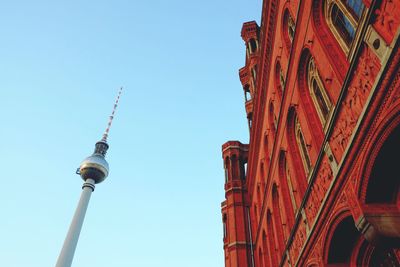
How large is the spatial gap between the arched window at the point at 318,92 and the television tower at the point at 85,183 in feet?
157

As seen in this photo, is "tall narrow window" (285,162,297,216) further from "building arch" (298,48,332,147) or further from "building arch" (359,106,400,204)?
"building arch" (359,106,400,204)

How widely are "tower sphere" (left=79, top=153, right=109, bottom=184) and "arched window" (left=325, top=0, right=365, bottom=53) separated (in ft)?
196

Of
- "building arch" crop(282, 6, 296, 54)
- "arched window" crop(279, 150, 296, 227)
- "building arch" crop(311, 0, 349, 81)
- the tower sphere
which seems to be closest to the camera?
"building arch" crop(311, 0, 349, 81)

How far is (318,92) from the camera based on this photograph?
1041cm

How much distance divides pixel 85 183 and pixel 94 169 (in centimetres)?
313

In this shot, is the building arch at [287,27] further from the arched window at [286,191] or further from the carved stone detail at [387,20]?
the carved stone detail at [387,20]

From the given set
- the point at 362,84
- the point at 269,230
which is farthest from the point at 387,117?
the point at 269,230

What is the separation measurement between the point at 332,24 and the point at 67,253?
5024 cm

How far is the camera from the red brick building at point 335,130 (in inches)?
250

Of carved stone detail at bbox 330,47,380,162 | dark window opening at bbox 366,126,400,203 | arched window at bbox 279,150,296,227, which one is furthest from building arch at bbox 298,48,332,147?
arched window at bbox 279,150,296,227

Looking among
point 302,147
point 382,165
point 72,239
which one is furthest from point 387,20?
point 72,239

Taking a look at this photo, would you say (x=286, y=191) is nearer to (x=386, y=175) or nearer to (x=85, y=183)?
(x=386, y=175)

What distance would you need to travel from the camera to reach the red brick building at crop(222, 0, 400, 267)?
6359mm

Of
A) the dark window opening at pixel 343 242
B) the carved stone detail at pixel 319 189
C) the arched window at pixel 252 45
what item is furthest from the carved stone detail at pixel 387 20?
the arched window at pixel 252 45
